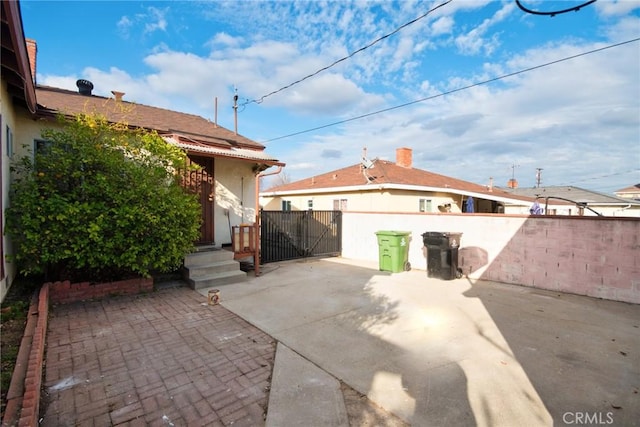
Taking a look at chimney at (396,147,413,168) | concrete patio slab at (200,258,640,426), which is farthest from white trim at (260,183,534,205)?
concrete patio slab at (200,258,640,426)

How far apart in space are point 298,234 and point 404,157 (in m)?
11.1

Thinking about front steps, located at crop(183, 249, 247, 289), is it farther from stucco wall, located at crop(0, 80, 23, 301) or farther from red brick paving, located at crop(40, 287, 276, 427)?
stucco wall, located at crop(0, 80, 23, 301)

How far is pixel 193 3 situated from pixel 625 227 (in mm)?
11152

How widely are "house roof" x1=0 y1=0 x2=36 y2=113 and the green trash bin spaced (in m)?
7.63

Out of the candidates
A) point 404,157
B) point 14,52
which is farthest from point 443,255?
point 404,157

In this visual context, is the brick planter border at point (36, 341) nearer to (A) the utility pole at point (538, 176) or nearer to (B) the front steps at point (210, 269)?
(B) the front steps at point (210, 269)

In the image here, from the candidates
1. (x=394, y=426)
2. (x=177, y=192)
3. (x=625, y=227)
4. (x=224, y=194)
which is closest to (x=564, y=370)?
(x=394, y=426)

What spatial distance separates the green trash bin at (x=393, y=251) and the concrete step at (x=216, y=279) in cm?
390

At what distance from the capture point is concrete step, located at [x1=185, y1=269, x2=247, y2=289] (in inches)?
253

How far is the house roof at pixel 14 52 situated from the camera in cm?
261

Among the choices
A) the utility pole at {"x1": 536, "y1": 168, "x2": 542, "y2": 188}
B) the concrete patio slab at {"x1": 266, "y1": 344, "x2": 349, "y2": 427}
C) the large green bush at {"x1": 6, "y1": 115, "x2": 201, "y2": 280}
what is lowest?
the concrete patio slab at {"x1": 266, "y1": 344, "x2": 349, "y2": 427}

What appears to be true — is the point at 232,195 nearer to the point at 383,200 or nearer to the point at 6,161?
the point at 6,161

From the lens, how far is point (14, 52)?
327 centimetres

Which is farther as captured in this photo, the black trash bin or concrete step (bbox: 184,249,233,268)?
the black trash bin
